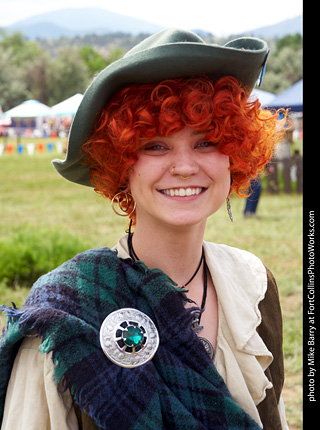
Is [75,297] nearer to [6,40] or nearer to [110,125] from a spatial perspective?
[110,125]

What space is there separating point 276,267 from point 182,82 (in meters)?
5.99

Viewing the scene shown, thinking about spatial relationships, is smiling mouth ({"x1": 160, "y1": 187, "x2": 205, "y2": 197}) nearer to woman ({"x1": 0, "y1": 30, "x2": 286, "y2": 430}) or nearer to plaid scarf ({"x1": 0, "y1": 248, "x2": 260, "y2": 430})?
woman ({"x1": 0, "y1": 30, "x2": 286, "y2": 430})

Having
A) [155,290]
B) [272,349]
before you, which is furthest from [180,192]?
[272,349]

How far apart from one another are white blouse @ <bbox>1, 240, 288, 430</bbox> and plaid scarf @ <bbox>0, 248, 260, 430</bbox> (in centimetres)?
5

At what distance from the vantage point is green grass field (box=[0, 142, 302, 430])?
5.47 meters

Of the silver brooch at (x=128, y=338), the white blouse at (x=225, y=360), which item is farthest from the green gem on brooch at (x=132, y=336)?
the white blouse at (x=225, y=360)

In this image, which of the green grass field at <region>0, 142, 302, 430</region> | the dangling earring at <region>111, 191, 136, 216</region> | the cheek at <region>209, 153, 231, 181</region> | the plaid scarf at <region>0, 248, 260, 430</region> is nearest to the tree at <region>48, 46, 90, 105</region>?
the green grass field at <region>0, 142, 302, 430</region>

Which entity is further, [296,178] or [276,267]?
[296,178]

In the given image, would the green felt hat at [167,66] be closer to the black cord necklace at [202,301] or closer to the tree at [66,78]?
the black cord necklace at [202,301]

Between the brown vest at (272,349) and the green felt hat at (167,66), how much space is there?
2.40 feet

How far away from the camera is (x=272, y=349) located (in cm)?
186

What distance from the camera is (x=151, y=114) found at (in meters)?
1.58
